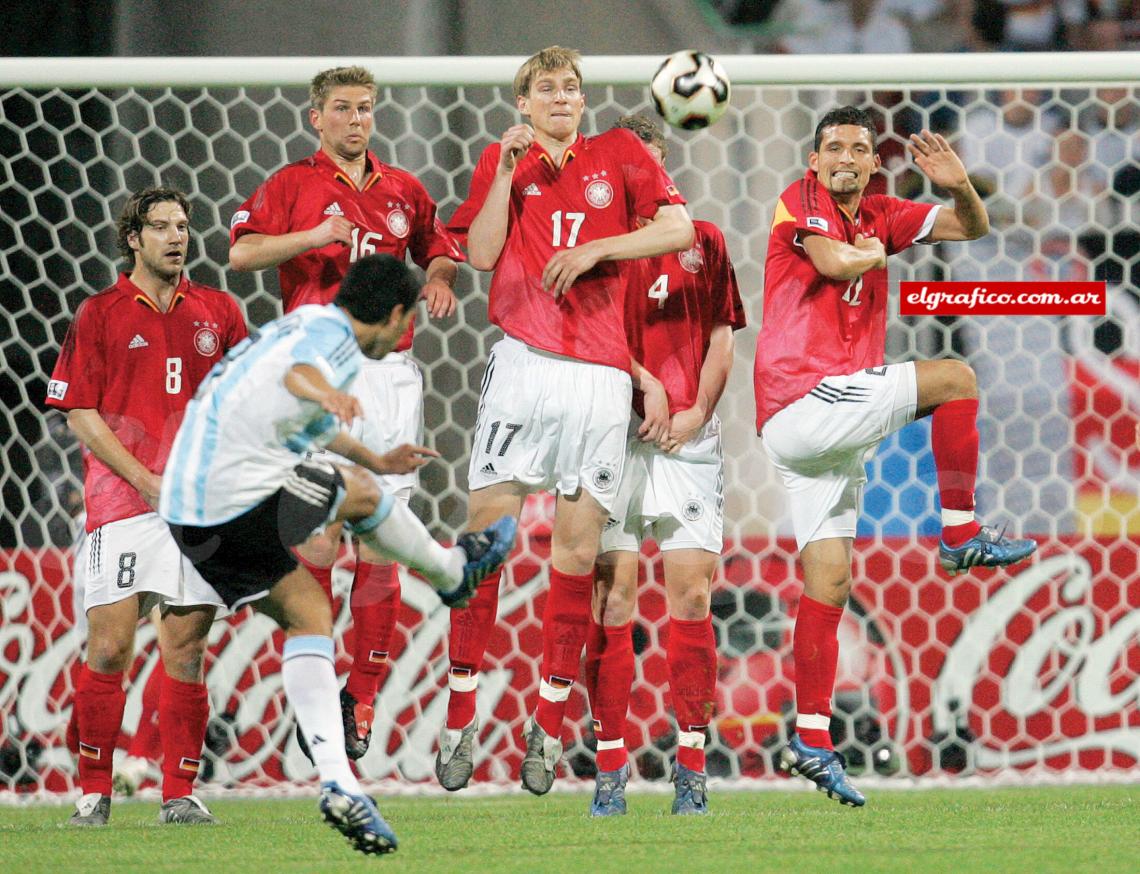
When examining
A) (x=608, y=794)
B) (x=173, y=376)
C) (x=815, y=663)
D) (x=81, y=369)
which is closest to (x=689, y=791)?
(x=608, y=794)

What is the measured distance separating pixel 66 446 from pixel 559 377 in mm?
3437

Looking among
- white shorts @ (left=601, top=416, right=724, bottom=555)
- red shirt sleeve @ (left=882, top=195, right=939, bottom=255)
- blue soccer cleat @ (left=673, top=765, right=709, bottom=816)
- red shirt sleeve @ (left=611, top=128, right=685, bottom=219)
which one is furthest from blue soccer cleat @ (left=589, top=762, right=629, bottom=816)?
red shirt sleeve @ (left=882, top=195, right=939, bottom=255)

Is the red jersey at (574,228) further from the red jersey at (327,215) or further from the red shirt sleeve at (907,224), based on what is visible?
the red shirt sleeve at (907,224)

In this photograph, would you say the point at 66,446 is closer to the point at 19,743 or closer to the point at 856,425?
the point at 19,743

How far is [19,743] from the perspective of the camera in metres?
6.47

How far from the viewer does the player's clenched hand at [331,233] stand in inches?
198

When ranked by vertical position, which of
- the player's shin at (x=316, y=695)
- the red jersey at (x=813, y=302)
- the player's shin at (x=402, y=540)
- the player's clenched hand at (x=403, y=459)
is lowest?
the player's shin at (x=316, y=695)

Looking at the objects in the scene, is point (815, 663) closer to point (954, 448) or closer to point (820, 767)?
point (820, 767)

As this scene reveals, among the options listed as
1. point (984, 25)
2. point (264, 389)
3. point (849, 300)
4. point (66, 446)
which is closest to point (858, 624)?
point (849, 300)

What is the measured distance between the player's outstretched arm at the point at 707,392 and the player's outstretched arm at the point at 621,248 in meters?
0.53

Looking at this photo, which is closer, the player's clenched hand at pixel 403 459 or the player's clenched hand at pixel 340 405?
the player's clenched hand at pixel 340 405

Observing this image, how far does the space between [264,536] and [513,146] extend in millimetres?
1538

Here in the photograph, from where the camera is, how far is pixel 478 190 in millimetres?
5309

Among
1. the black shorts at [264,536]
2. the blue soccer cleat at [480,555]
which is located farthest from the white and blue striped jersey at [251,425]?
the blue soccer cleat at [480,555]
